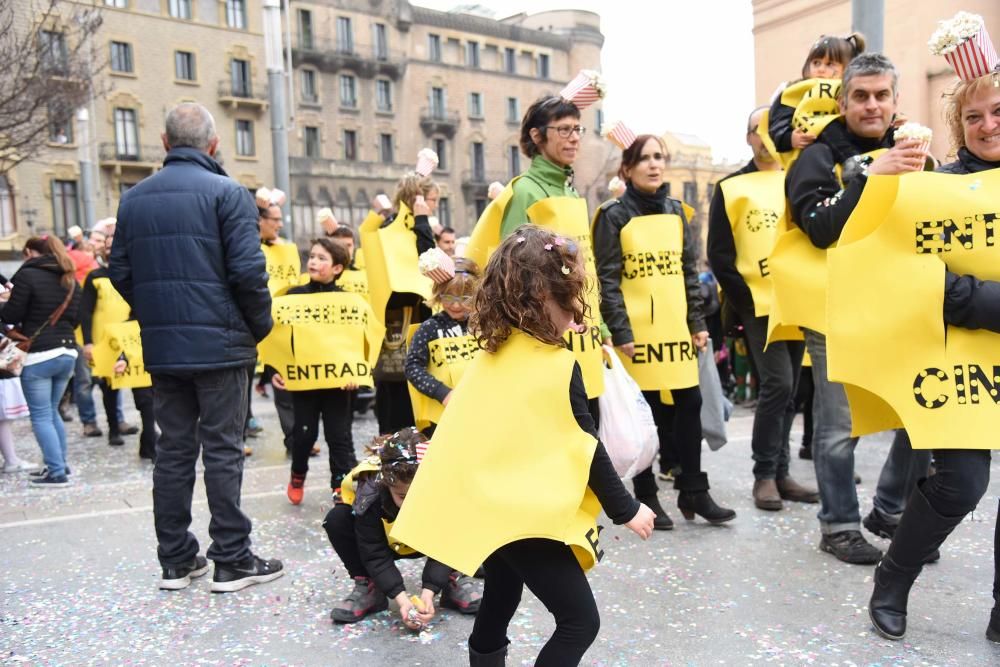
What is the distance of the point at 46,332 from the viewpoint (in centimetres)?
700

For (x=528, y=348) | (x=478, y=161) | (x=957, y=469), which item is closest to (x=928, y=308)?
(x=957, y=469)

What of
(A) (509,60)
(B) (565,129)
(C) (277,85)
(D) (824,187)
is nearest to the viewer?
(D) (824,187)

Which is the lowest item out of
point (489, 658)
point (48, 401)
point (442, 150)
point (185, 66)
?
point (489, 658)

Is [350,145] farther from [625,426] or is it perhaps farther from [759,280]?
[625,426]

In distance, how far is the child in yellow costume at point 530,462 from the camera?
8.39 ft

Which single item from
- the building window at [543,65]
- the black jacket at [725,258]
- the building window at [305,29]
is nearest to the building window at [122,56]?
the building window at [305,29]

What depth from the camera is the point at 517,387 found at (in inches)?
103

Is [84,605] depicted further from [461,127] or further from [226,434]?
[461,127]

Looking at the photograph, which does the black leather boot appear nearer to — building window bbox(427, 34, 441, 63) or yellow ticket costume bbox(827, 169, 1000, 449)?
yellow ticket costume bbox(827, 169, 1000, 449)

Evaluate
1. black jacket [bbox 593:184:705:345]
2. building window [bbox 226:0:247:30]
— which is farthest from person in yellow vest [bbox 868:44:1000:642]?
building window [bbox 226:0:247:30]

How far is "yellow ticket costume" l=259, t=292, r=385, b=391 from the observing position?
5707mm

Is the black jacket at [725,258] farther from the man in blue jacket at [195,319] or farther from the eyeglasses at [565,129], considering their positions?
the man in blue jacket at [195,319]

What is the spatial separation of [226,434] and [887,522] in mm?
3326

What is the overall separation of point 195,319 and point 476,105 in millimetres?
52448
